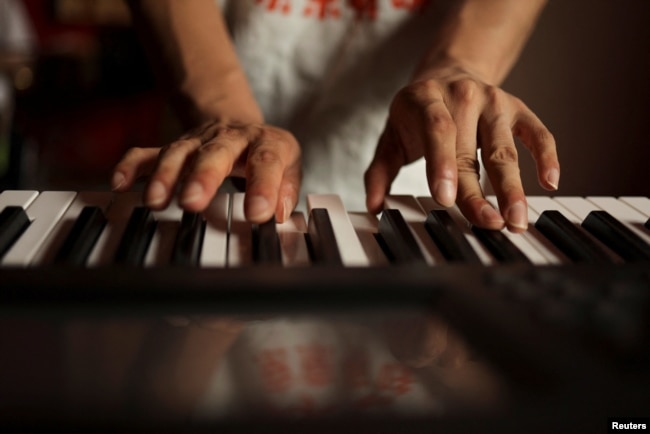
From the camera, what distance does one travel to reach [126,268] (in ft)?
1.56

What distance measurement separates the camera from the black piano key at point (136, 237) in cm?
50

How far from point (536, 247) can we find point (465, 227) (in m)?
0.07

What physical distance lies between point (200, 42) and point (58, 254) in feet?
1.73

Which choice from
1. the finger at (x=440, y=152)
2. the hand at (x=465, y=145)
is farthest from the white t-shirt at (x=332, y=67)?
the finger at (x=440, y=152)

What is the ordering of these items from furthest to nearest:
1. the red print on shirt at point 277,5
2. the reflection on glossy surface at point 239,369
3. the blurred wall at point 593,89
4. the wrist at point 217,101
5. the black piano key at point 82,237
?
the blurred wall at point 593,89 < the red print on shirt at point 277,5 < the wrist at point 217,101 < the black piano key at point 82,237 < the reflection on glossy surface at point 239,369

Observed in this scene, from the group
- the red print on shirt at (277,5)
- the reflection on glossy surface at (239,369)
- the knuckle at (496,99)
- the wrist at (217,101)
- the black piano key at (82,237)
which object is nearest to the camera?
the reflection on glossy surface at (239,369)

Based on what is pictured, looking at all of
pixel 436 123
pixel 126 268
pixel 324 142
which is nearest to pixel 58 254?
pixel 126 268

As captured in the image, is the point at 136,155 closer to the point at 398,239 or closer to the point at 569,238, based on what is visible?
the point at 398,239

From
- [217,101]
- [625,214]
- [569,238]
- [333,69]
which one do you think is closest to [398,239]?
[569,238]

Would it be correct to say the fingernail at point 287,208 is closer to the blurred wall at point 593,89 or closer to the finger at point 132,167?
the finger at point 132,167

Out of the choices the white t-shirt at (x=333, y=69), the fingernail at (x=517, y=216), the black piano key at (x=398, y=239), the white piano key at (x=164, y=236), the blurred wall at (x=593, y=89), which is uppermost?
the white piano key at (x=164, y=236)

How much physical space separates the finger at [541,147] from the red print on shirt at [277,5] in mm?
552

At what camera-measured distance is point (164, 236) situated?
55 cm

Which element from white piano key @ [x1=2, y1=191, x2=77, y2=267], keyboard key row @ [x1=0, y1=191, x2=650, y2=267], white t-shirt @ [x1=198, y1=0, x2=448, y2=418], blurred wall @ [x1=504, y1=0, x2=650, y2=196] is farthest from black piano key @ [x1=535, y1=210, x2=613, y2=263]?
blurred wall @ [x1=504, y1=0, x2=650, y2=196]
